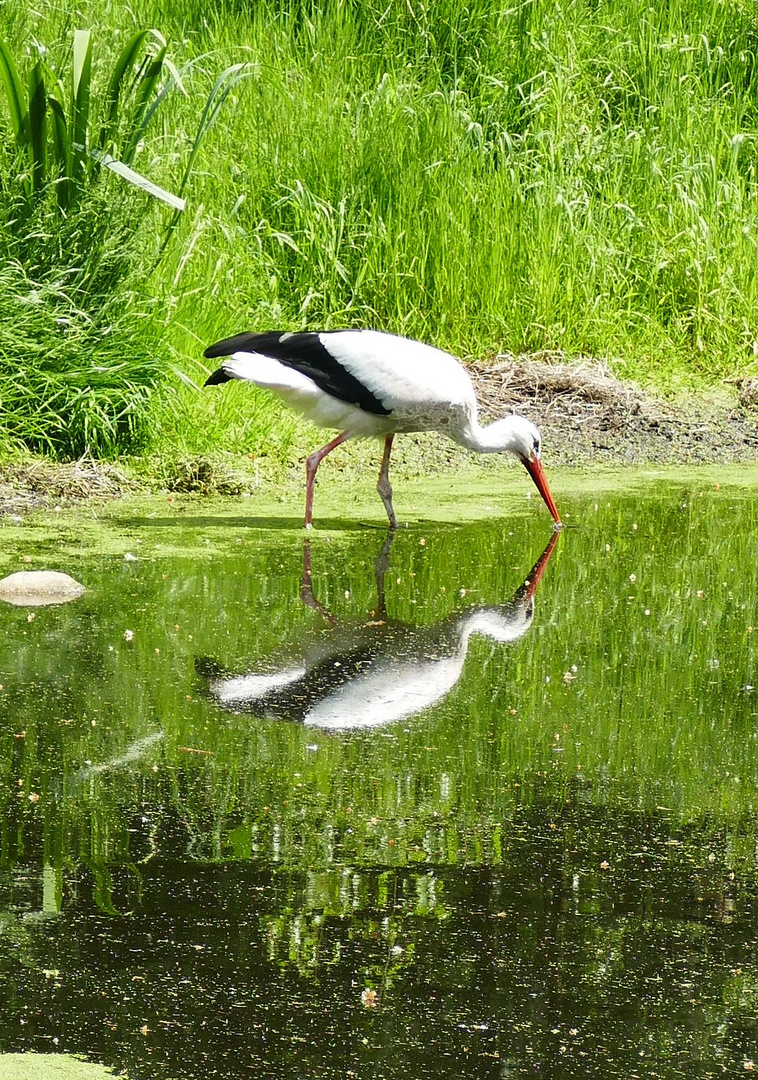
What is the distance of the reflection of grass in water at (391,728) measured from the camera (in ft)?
11.5

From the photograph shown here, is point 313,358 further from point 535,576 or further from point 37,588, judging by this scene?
point 37,588

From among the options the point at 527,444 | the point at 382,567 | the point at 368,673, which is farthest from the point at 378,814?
the point at 527,444

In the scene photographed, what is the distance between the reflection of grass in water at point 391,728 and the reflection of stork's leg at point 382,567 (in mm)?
35

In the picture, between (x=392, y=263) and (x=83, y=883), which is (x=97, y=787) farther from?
(x=392, y=263)

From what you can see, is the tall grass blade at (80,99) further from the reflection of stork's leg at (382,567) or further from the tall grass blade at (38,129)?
the reflection of stork's leg at (382,567)

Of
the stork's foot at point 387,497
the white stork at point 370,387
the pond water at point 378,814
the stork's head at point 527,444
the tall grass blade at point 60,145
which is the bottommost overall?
the pond water at point 378,814

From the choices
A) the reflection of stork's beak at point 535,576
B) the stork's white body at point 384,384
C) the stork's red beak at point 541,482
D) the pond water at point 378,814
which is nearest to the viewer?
the pond water at point 378,814

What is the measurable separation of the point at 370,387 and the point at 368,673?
2.09 meters

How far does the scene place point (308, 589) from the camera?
5.59 metres

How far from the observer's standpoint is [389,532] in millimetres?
6457

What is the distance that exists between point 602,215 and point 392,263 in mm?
1447

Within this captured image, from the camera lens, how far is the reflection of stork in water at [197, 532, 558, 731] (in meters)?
4.28

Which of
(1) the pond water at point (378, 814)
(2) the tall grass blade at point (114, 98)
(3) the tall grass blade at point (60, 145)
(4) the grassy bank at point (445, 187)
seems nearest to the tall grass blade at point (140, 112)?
(2) the tall grass blade at point (114, 98)

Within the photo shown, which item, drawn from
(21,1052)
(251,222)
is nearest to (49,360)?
(251,222)
